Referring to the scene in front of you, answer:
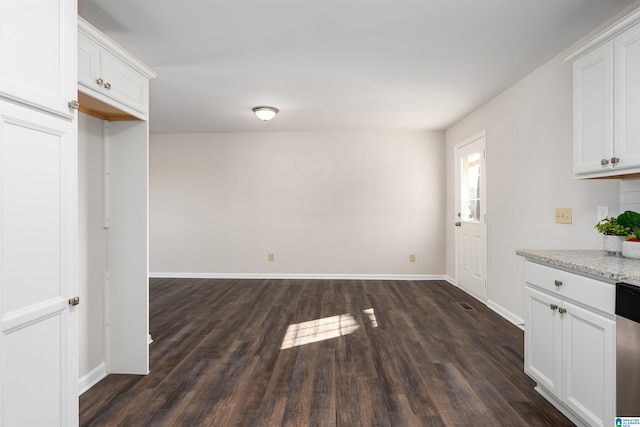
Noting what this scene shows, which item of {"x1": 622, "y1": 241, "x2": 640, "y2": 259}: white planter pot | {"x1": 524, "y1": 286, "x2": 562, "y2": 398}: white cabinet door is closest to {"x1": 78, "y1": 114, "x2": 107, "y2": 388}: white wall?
{"x1": 524, "y1": 286, "x2": 562, "y2": 398}: white cabinet door

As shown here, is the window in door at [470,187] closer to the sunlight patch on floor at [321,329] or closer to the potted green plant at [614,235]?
the sunlight patch on floor at [321,329]

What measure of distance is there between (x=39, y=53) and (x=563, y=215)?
3.61 meters

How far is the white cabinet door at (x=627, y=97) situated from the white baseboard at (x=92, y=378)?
358 cm

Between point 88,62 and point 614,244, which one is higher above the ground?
point 88,62

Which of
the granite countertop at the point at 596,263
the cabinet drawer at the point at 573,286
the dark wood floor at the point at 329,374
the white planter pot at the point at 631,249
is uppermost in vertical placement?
the white planter pot at the point at 631,249

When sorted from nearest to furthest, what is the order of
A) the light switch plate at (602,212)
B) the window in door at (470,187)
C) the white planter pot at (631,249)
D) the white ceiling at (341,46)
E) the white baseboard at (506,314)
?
the white planter pot at (631,249) < the white ceiling at (341,46) < the light switch plate at (602,212) < the white baseboard at (506,314) < the window in door at (470,187)

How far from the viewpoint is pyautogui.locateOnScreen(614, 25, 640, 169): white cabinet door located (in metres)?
1.89

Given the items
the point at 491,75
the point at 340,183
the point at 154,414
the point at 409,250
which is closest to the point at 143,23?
the point at 154,414

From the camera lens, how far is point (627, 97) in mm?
1941

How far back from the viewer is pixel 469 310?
4.11 meters

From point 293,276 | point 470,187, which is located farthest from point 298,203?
point 470,187

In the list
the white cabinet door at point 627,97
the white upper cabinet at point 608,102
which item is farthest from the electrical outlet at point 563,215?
the white cabinet door at point 627,97

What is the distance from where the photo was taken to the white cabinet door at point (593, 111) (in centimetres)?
206

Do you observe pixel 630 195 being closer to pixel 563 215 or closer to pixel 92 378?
pixel 563 215
